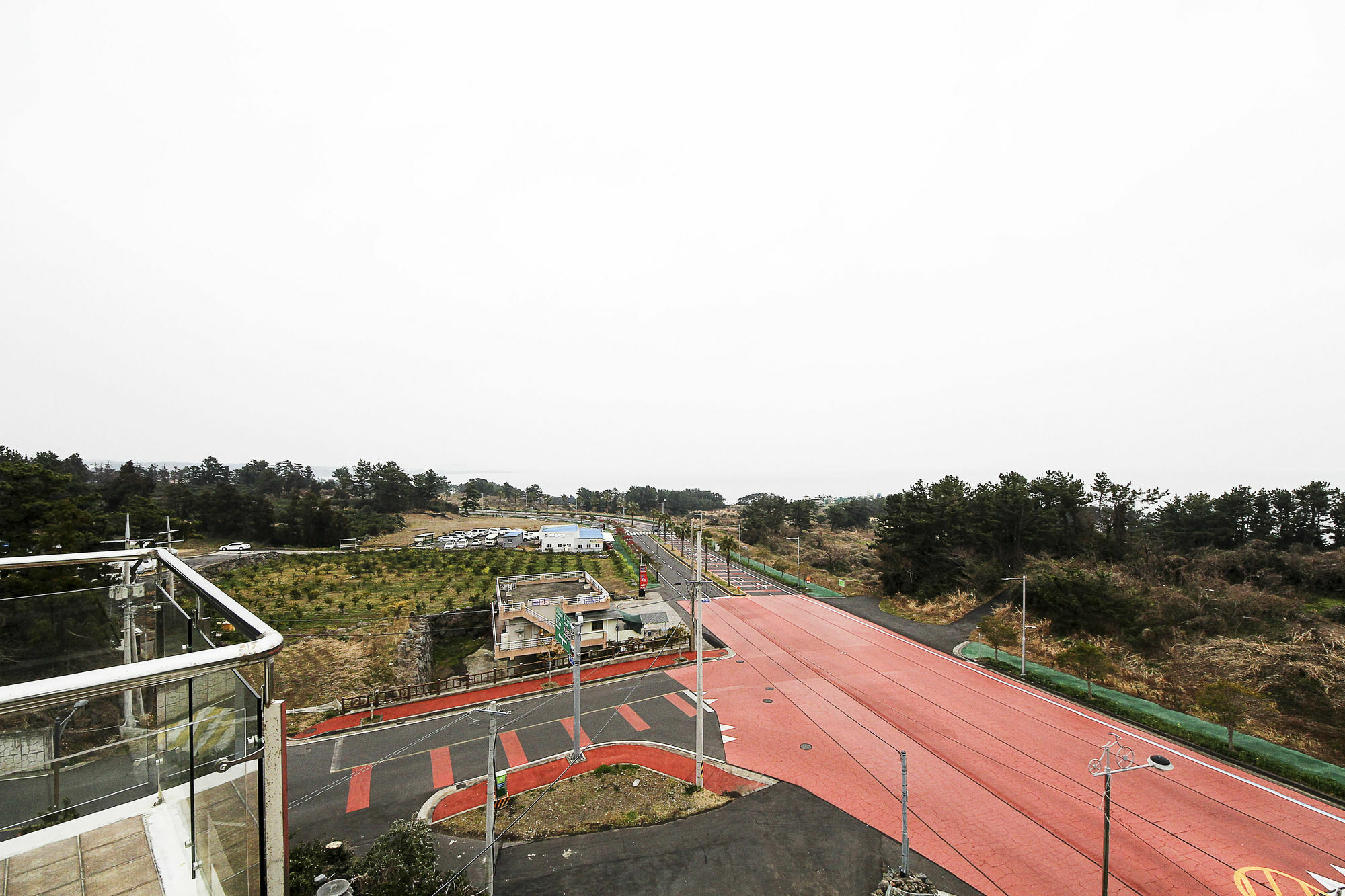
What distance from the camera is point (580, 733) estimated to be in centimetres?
1995

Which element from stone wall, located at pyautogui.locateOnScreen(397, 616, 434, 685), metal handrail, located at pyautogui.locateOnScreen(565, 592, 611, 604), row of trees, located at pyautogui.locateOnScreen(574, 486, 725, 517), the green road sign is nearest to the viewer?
the green road sign

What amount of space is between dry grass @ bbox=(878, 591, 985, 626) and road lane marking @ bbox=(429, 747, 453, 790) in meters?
32.7

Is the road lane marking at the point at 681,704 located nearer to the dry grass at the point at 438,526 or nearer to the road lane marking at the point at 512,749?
the road lane marking at the point at 512,749

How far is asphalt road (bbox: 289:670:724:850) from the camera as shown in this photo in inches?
620

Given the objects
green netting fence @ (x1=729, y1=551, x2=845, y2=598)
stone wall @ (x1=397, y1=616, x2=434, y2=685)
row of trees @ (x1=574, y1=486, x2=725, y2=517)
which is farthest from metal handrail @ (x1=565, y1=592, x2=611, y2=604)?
row of trees @ (x1=574, y1=486, x2=725, y2=517)

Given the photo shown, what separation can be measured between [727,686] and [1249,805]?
1810 centimetres

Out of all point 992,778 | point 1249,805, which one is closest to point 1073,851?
point 992,778

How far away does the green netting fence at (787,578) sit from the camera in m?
47.4

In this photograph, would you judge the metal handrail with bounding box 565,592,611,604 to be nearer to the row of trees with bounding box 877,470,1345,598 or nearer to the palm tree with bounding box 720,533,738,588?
the palm tree with bounding box 720,533,738,588

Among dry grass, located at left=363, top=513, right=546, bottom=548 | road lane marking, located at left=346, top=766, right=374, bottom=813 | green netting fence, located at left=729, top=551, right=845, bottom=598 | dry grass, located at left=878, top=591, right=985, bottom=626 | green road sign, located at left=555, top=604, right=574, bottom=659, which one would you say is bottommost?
green netting fence, located at left=729, top=551, right=845, bottom=598

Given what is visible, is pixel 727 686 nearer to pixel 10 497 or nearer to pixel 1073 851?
pixel 1073 851

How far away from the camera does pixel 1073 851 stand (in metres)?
14.0

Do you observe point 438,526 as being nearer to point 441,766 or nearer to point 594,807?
point 441,766

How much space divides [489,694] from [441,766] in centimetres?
659
